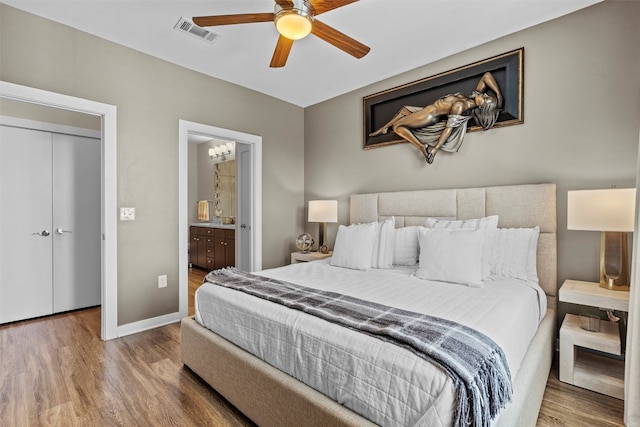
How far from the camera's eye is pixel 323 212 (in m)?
3.83

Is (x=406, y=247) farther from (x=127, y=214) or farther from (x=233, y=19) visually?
(x=127, y=214)

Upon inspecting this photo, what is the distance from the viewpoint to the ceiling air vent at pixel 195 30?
260cm

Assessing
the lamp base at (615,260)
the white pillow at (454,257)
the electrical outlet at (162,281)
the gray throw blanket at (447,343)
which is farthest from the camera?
the electrical outlet at (162,281)

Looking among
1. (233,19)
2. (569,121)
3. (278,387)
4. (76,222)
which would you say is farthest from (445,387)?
(76,222)

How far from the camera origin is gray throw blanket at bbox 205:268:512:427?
3.39ft

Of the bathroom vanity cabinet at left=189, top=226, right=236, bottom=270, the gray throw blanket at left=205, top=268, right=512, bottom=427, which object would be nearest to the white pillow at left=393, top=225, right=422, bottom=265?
the gray throw blanket at left=205, top=268, right=512, bottom=427

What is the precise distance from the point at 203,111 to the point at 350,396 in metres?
3.26

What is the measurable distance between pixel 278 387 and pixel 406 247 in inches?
69.0

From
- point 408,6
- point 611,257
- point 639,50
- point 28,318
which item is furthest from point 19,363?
point 639,50

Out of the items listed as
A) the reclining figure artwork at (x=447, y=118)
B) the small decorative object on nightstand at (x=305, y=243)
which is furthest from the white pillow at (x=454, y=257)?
the small decorative object on nightstand at (x=305, y=243)

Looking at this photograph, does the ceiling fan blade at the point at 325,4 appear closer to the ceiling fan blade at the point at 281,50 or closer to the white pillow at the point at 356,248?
the ceiling fan blade at the point at 281,50

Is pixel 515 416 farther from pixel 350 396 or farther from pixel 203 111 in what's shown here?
pixel 203 111

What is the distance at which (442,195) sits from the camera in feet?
9.84

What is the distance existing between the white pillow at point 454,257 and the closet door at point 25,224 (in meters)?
3.91
